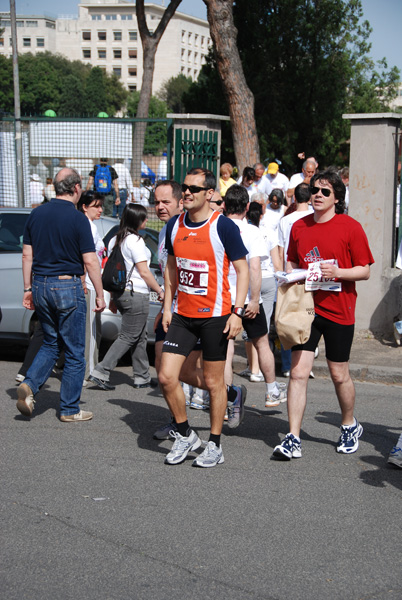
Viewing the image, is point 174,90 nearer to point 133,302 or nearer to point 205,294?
point 133,302

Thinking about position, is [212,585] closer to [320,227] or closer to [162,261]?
[320,227]

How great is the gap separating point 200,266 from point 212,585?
2.23 metres

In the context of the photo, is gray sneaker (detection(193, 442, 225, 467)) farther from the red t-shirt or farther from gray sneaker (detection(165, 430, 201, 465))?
the red t-shirt

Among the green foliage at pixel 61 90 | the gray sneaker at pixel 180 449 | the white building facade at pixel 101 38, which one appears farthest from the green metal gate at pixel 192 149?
the white building facade at pixel 101 38

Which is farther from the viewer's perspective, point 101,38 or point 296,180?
point 101,38

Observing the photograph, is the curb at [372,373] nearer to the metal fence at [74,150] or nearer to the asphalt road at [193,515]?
the asphalt road at [193,515]

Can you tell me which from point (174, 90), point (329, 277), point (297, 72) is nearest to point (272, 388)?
point (329, 277)

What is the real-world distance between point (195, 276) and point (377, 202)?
509 cm

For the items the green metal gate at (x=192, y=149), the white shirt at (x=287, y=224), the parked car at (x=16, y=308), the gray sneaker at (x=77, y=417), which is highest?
the green metal gate at (x=192, y=149)

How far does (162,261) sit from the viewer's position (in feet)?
20.2

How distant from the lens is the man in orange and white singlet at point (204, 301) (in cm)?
513

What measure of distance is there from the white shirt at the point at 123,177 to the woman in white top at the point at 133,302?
5.28 meters

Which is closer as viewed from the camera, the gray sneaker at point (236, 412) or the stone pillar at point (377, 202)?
the gray sneaker at point (236, 412)

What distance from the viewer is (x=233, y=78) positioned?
15.7m
